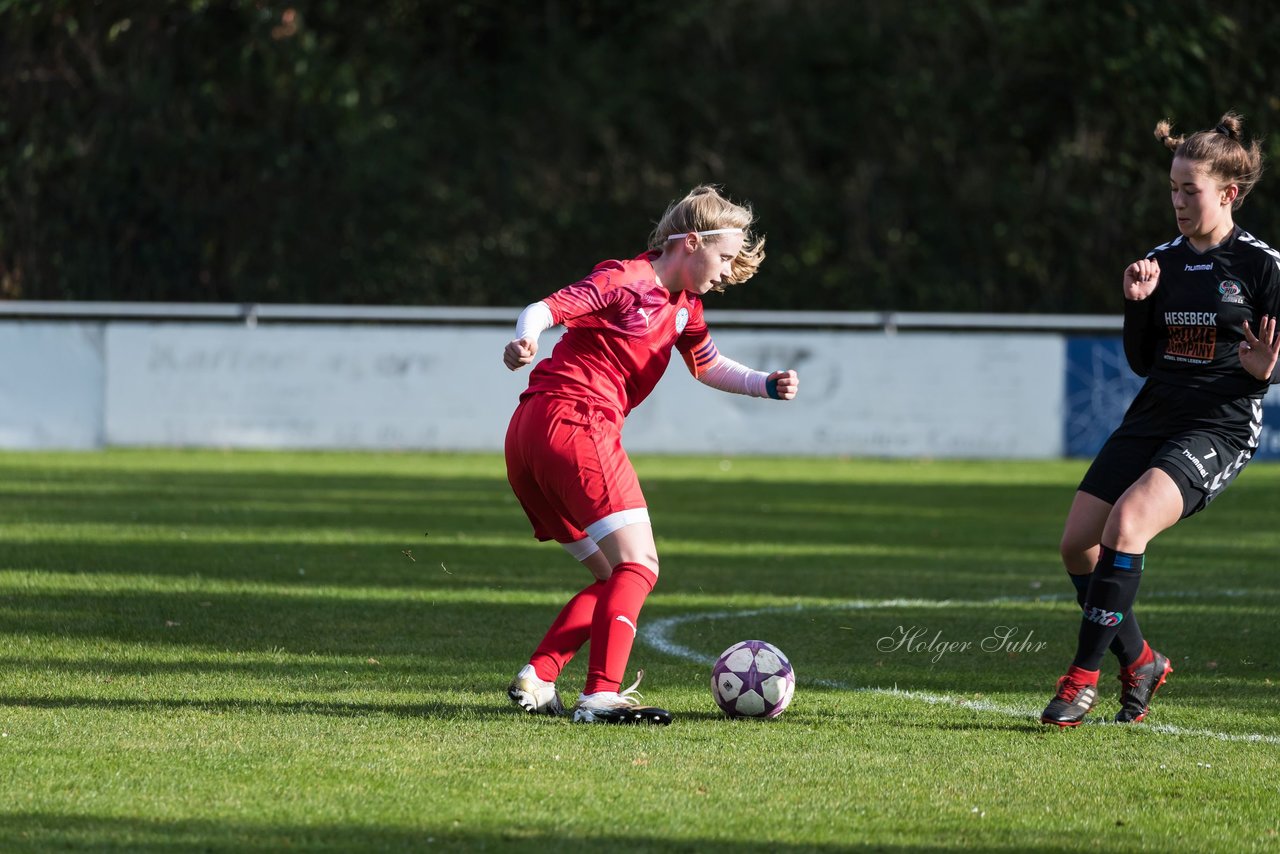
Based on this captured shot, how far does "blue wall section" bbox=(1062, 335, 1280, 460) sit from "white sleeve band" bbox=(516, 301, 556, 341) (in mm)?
17760

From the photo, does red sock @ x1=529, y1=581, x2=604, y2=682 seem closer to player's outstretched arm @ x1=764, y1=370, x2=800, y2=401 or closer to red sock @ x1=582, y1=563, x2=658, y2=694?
red sock @ x1=582, y1=563, x2=658, y2=694

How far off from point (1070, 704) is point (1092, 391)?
1718 cm

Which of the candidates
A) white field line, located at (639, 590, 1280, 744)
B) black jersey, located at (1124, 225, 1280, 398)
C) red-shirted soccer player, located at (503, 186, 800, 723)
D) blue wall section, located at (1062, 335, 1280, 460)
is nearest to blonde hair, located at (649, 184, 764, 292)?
red-shirted soccer player, located at (503, 186, 800, 723)

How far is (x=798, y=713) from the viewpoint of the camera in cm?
642

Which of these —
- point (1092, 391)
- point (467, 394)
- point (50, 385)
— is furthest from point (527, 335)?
point (50, 385)

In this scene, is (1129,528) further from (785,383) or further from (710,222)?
(710,222)

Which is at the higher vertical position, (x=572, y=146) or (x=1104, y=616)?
(x=572, y=146)

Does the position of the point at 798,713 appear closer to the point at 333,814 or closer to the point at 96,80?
the point at 333,814

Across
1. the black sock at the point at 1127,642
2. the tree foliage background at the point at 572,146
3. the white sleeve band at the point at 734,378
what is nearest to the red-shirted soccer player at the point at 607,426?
the white sleeve band at the point at 734,378

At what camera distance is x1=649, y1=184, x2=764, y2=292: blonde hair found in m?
6.27

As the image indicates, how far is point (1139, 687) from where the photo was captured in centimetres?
647

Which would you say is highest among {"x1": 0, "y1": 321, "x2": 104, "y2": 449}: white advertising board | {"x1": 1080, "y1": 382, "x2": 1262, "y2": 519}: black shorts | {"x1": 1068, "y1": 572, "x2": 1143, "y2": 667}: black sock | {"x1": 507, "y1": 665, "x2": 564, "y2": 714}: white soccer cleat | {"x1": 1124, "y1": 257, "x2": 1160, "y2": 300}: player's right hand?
{"x1": 1124, "y1": 257, "x2": 1160, "y2": 300}: player's right hand

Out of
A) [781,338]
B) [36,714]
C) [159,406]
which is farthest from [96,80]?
[36,714]

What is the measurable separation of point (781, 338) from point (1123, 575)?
55.8 ft
